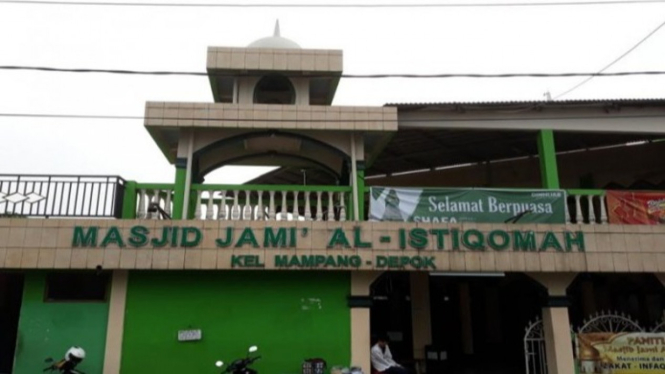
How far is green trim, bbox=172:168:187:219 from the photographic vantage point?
9.87 metres

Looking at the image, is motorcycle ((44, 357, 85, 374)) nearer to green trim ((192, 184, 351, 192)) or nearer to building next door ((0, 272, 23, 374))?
building next door ((0, 272, 23, 374))

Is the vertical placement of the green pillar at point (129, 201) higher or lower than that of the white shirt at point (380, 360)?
higher

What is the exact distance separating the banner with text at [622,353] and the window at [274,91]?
283 inches

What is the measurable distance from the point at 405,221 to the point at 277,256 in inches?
91.1

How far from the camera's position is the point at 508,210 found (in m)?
10.1

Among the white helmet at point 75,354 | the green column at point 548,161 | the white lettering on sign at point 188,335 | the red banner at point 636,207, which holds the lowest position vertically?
the white helmet at point 75,354

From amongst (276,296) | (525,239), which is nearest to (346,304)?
(276,296)

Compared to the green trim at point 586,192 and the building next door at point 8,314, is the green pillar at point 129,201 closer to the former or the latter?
the building next door at point 8,314

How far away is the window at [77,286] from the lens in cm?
937

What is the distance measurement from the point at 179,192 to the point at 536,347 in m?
7.23

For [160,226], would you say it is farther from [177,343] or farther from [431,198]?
[431,198]

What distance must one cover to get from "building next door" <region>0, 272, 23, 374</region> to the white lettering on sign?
3424 millimetres

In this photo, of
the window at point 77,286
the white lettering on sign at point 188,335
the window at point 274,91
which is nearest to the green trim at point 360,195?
the window at point 274,91

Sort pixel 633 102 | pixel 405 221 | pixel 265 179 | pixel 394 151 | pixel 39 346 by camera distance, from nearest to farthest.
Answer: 1. pixel 39 346
2. pixel 405 221
3. pixel 633 102
4. pixel 394 151
5. pixel 265 179
